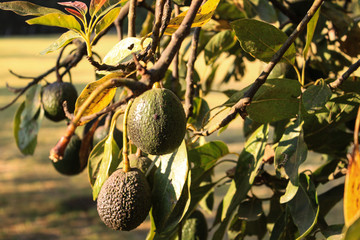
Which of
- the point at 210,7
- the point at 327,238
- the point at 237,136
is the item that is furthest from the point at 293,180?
the point at 237,136

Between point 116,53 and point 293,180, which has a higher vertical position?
point 116,53

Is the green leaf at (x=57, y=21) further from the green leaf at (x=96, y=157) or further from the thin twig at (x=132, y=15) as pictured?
the green leaf at (x=96, y=157)

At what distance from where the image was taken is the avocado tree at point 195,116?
457 millimetres

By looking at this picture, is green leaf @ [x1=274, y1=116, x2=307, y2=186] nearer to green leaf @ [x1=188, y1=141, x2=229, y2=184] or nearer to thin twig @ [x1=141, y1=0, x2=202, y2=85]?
green leaf @ [x1=188, y1=141, x2=229, y2=184]

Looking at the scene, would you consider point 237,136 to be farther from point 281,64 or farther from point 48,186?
point 281,64

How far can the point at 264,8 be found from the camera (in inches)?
34.5

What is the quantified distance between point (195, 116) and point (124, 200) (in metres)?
0.31

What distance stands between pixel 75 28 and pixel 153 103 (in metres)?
0.15

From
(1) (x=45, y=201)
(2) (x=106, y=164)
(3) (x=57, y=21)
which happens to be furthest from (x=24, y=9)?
(1) (x=45, y=201)

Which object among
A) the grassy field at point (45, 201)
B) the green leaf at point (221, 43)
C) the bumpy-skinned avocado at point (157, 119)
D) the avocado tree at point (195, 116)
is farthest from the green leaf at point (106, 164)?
the grassy field at point (45, 201)

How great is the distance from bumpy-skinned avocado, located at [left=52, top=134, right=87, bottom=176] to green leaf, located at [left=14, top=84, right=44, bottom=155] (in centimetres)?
6

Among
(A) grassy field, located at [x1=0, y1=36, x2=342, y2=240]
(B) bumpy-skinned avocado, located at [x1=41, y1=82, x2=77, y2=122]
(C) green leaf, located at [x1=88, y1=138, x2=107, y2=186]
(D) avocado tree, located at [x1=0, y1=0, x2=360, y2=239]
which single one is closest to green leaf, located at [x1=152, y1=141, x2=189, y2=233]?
(D) avocado tree, located at [x1=0, y1=0, x2=360, y2=239]

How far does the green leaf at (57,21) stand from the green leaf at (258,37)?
0.66 ft

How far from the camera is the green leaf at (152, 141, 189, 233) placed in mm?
543
